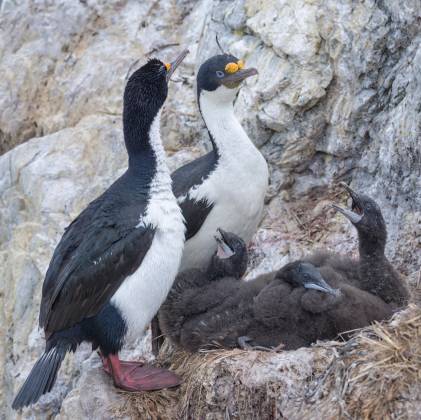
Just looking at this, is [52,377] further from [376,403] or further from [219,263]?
[376,403]

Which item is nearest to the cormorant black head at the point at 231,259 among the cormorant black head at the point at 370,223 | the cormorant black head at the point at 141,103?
the cormorant black head at the point at 370,223

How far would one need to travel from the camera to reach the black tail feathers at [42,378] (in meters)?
5.65

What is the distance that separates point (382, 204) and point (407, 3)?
Result: 1.53 m

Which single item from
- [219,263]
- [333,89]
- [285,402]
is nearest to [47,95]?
[333,89]

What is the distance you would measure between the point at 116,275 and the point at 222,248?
1.04 metres

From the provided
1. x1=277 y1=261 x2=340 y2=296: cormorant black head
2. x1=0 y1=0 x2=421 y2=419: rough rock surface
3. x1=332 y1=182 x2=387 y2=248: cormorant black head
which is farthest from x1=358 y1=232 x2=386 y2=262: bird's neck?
x1=0 y1=0 x2=421 y2=419: rough rock surface

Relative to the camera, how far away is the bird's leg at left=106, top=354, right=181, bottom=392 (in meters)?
5.95

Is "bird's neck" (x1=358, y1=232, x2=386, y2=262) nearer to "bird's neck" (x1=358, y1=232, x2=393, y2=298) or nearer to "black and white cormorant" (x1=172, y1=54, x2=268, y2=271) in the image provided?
"bird's neck" (x1=358, y1=232, x2=393, y2=298)

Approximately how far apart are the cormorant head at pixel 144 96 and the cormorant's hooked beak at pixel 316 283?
143 cm

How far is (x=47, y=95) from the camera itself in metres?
10.1

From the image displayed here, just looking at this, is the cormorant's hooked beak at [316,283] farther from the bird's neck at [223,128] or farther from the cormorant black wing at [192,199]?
the bird's neck at [223,128]

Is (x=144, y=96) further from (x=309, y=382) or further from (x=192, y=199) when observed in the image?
(x=309, y=382)

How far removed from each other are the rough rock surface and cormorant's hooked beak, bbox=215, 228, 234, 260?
0.93m

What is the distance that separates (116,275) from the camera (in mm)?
5918
